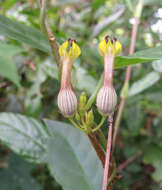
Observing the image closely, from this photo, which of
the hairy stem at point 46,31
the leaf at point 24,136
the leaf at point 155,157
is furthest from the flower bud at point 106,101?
the leaf at point 155,157

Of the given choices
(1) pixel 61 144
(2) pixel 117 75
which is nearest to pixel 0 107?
(2) pixel 117 75

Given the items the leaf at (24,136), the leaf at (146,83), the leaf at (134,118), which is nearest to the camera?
the leaf at (24,136)

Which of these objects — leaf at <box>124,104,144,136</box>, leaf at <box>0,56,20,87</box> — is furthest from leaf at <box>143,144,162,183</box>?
leaf at <box>0,56,20,87</box>

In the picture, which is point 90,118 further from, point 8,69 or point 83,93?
point 8,69

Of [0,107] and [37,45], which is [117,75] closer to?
[0,107]

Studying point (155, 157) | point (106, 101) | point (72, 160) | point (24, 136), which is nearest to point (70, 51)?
point (106, 101)

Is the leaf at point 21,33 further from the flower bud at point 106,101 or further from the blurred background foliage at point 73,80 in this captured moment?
the flower bud at point 106,101
